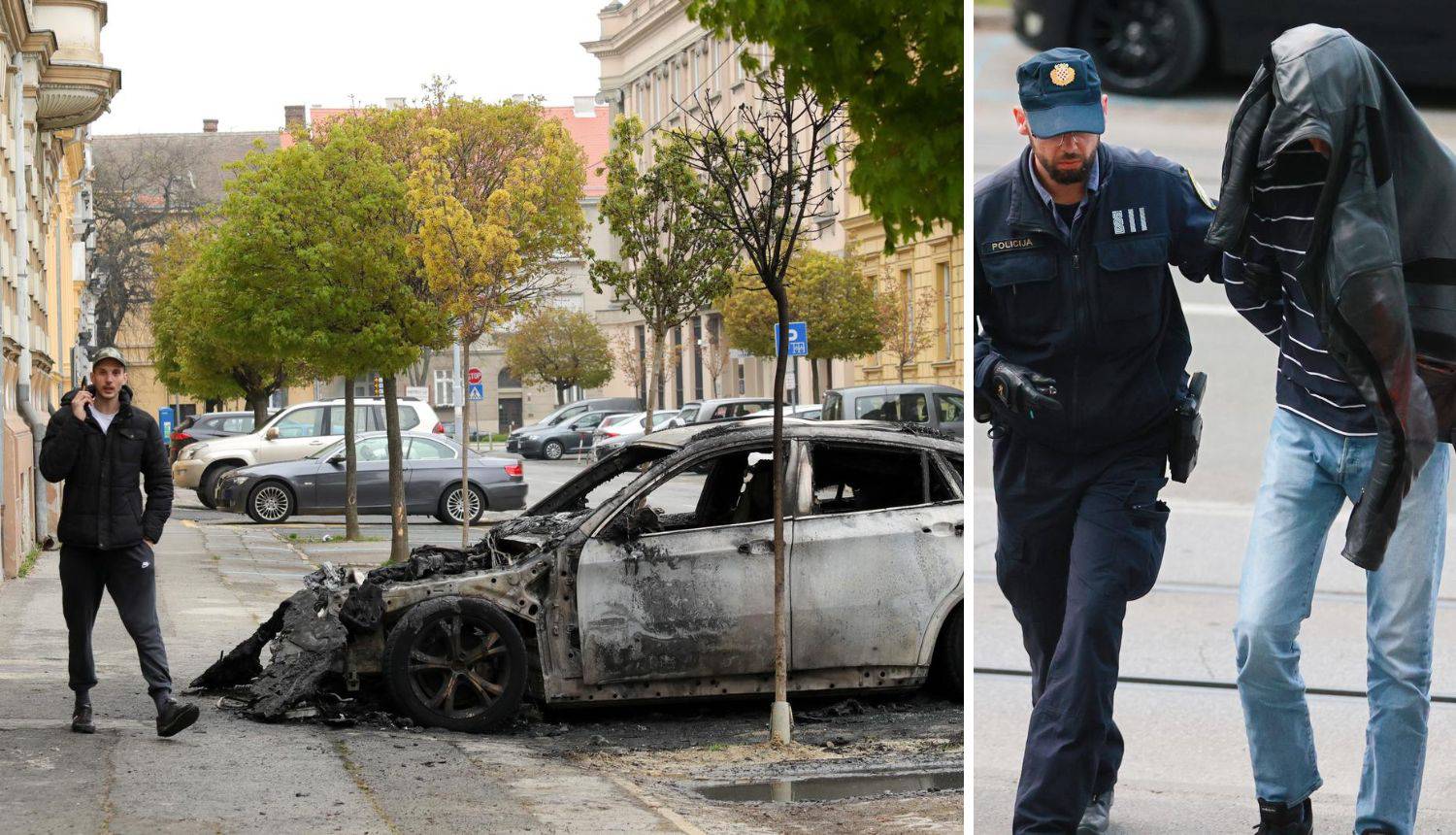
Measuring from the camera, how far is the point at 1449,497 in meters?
3.91

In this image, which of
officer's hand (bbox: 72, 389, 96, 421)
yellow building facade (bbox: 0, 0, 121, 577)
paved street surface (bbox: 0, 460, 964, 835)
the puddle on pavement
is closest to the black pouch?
paved street surface (bbox: 0, 460, 964, 835)

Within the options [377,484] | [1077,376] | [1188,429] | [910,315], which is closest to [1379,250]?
[1188,429]

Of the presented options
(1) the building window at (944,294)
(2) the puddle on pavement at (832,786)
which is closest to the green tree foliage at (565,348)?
(1) the building window at (944,294)

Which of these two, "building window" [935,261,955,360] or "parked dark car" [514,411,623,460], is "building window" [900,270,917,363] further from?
"parked dark car" [514,411,623,460]

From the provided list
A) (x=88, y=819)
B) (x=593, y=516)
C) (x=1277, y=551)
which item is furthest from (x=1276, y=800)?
(x=593, y=516)

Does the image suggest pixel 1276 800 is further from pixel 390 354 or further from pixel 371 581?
pixel 390 354

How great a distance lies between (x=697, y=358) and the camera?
61.7m

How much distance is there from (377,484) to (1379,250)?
74.0ft

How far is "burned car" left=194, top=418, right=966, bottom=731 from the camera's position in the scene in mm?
8883

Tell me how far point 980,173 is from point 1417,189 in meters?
0.93

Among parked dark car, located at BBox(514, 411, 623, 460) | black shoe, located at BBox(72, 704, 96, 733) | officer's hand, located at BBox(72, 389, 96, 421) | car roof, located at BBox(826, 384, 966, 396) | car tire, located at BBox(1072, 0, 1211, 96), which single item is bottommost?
parked dark car, located at BBox(514, 411, 623, 460)

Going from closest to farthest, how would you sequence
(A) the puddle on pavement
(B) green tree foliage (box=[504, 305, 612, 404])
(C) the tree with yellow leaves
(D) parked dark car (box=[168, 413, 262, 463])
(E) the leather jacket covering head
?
(E) the leather jacket covering head → (A) the puddle on pavement → (C) the tree with yellow leaves → (D) parked dark car (box=[168, 413, 262, 463]) → (B) green tree foliage (box=[504, 305, 612, 404])

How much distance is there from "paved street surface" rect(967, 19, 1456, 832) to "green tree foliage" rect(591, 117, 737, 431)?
19107mm

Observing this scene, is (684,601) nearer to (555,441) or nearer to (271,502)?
(271,502)
